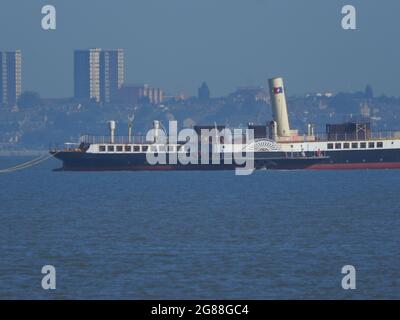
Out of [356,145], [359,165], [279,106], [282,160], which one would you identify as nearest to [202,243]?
[282,160]

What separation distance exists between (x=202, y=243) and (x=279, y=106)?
6129cm

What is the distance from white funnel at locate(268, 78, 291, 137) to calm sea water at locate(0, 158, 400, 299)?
99.7ft

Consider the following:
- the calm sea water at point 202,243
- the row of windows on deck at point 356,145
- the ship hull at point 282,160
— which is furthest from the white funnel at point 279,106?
the calm sea water at point 202,243

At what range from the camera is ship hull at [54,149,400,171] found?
94062 millimetres

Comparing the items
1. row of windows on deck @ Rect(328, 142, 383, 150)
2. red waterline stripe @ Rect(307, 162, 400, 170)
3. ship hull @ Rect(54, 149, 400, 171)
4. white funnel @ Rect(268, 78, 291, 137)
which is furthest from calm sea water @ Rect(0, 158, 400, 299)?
white funnel @ Rect(268, 78, 291, 137)

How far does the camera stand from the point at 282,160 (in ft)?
312

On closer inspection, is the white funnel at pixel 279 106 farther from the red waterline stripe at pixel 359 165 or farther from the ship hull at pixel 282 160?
the ship hull at pixel 282 160

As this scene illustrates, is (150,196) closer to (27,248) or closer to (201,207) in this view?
(201,207)

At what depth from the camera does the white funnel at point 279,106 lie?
102125 millimetres

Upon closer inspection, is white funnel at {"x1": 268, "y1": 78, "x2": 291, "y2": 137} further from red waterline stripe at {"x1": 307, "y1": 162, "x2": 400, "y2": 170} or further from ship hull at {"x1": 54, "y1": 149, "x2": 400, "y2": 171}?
ship hull at {"x1": 54, "y1": 149, "x2": 400, "y2": 171}
